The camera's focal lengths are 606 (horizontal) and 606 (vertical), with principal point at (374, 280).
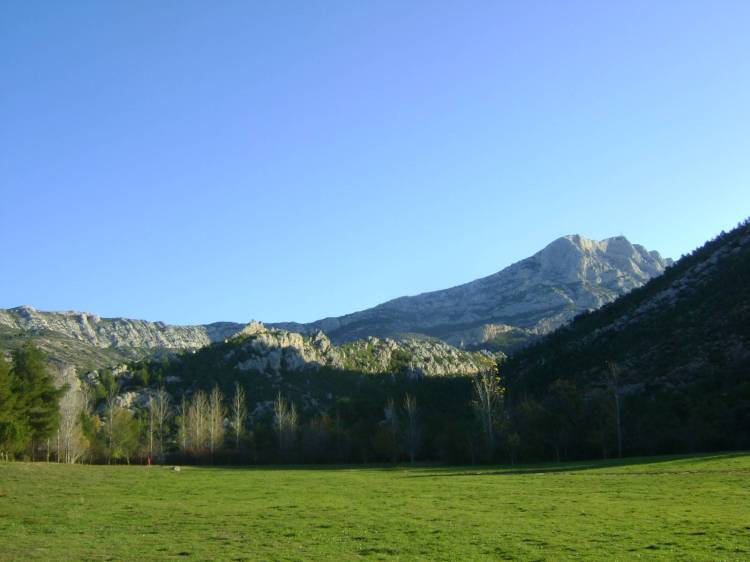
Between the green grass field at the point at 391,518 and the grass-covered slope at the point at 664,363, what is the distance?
3395 centimetres

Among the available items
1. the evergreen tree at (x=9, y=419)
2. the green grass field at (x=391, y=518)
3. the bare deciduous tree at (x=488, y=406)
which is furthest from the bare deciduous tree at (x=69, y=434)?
the bare deciduous tree at (x=488, y=406)

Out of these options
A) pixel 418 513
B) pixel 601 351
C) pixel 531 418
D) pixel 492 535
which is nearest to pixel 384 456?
pixel 531 418

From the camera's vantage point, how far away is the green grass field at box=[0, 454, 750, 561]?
77.9ft

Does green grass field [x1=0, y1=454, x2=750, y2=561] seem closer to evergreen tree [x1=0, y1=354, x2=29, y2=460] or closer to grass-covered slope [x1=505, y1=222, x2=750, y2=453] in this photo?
evergreen tree [x1=0, y1=354, x2=29, y2=460]

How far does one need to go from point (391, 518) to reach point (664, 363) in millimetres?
103266

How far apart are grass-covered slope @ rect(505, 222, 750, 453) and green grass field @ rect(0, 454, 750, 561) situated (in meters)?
33.9

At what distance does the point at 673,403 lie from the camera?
323 ft

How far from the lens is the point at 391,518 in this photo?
33562mm

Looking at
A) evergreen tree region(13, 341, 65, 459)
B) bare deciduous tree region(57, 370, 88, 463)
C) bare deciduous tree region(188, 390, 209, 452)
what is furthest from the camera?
bare deciduous tree region(188, 390, 209, 452)

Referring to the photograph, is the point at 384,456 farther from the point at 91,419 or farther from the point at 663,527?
the point at 663,527

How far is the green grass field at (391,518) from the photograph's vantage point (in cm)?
2373

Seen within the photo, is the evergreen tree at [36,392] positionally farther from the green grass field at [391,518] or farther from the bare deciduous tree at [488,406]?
the bare deciduous tree at [488,406]

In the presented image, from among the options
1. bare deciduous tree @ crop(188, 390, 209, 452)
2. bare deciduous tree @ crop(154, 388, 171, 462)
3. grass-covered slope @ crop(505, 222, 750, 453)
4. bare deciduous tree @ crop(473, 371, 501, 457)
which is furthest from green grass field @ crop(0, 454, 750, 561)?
bare deciduous tree @ crop(154, 388, 171, 462)

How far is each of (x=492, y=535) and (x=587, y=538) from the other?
4.06 m
